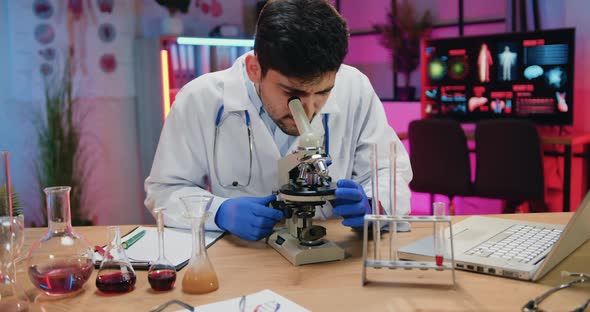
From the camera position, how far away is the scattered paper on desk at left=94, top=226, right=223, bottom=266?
130 cm

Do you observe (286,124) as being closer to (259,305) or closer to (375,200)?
(375,200)

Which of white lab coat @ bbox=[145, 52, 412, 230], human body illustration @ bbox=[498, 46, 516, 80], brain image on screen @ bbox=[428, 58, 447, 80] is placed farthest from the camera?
brain image on screen @ bbox=[428, 58, 447, 80]

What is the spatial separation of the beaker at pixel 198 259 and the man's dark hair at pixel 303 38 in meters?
0.45

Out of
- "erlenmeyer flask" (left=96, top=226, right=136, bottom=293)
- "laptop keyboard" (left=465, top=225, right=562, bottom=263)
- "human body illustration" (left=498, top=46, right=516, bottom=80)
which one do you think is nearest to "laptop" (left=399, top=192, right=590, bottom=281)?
"laptop keyboard" (left=465, top=225, right=562, bottom=263)

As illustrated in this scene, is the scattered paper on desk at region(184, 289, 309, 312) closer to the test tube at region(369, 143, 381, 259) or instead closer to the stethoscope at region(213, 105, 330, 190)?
the test tube at region(369, 143, 381, 259)

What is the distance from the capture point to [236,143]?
1784 millimetres

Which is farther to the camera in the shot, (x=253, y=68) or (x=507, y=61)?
(x=507, y=61)

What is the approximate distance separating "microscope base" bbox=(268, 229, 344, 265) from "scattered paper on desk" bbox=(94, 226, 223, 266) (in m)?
0.23

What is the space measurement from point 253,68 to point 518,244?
82 centimetres

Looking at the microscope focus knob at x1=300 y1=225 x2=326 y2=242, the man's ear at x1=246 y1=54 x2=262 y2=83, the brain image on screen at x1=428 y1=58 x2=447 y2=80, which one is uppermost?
the brain image on screen at x1=428 y1=58 x2=447 y2=80

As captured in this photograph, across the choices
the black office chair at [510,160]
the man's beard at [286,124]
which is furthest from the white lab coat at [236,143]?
the black office chair at [510,160]

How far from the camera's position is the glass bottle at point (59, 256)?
43.1 inches

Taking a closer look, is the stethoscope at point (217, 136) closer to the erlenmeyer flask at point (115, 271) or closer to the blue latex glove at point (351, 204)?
the blue latex glove at point (351, 204)

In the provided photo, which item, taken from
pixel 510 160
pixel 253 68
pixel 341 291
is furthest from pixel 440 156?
pixel 341 291
